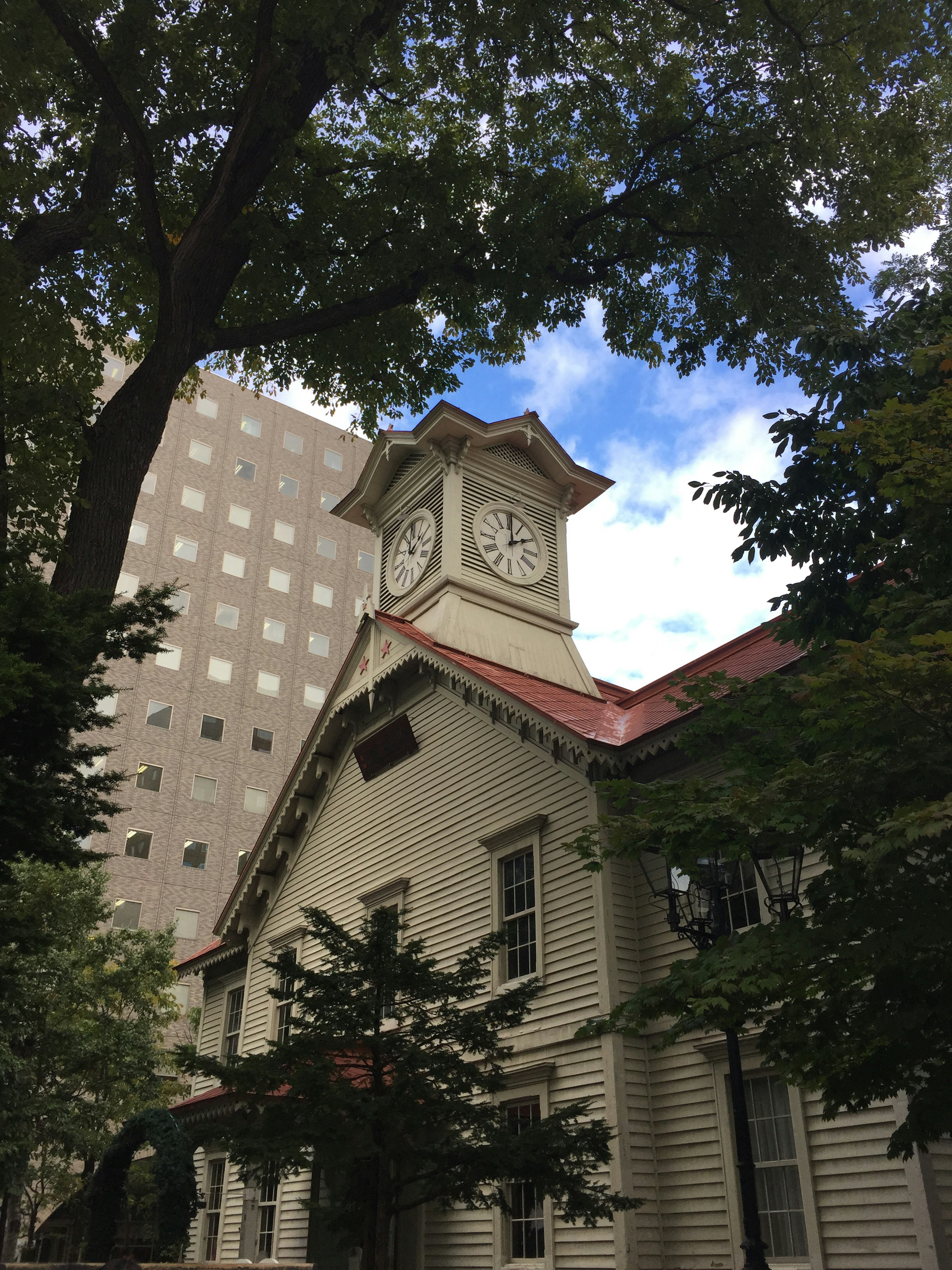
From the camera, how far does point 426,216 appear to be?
12742mm

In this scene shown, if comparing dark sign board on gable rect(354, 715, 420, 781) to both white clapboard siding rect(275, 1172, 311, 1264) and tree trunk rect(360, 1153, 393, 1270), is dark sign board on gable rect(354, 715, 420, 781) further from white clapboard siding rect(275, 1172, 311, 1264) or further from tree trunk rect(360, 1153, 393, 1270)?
tree trunk rect(360, 1153, 393, 1270)

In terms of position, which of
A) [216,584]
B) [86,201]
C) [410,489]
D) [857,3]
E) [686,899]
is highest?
[216,584]

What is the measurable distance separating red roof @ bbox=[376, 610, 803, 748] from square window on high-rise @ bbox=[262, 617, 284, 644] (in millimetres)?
37912

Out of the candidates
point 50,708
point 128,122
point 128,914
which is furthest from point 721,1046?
point 128,914

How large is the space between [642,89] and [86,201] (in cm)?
707

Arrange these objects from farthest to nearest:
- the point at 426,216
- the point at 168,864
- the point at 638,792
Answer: the point at 168,864 → the point at 426,216 → the point at 638,792

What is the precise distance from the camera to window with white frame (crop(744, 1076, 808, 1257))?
1159cm

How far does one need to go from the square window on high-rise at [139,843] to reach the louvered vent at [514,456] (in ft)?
106

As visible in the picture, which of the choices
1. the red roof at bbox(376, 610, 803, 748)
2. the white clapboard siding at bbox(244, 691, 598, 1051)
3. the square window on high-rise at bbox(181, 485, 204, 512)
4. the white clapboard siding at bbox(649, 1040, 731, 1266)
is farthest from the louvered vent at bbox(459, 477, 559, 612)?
the square window on high-rise at bbox(181, 485, 204, 512)

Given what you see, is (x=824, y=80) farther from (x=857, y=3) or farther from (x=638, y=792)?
(x=638, y=792)

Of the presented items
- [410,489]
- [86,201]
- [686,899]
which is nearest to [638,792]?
[686,899]

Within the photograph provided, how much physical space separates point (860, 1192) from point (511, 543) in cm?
1426

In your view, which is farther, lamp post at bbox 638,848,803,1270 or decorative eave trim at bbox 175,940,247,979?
decorative eave trim at bbox 175,940,247,979

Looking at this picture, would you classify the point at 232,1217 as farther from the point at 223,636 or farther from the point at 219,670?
the point at 223,636
